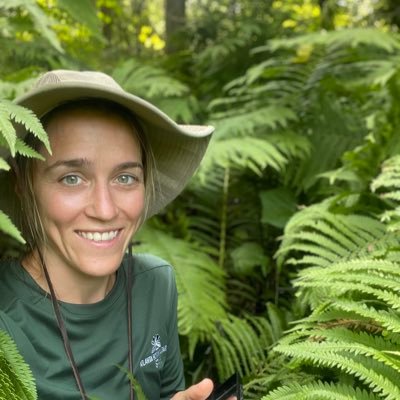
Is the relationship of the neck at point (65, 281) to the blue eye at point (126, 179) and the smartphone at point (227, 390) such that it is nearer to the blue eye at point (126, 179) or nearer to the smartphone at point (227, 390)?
the blue eye at point (126, 179)

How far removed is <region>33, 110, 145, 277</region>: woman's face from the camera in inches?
58.5

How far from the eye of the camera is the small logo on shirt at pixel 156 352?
1763 mm

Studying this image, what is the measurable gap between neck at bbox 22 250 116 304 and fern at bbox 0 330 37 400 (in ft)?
1.22

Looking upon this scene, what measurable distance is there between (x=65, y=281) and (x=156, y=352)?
40 centimetres

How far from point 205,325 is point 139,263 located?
39.5 inches

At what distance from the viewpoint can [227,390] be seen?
152cm

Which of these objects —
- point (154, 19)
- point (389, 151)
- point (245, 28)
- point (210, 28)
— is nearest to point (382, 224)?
point (389, 151)

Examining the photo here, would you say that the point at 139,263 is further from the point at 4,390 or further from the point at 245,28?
the point at 245,28

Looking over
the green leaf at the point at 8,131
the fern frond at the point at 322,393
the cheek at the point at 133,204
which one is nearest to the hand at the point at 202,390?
the fern frond at the point at 322,393

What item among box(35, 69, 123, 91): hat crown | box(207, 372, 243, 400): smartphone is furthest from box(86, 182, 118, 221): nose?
box(207, 372, 243, 400): smartphone

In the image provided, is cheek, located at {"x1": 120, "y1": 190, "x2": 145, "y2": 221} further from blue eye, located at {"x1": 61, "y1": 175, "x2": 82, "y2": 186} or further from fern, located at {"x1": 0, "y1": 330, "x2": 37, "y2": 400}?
fern, located at {"x1": 0, "y1": 330, "x2": 37, "y2": 400}

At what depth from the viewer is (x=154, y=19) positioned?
11.2 m

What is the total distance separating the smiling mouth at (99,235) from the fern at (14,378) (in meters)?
0.39

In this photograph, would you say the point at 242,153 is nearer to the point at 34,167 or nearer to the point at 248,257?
the point at 248,257
